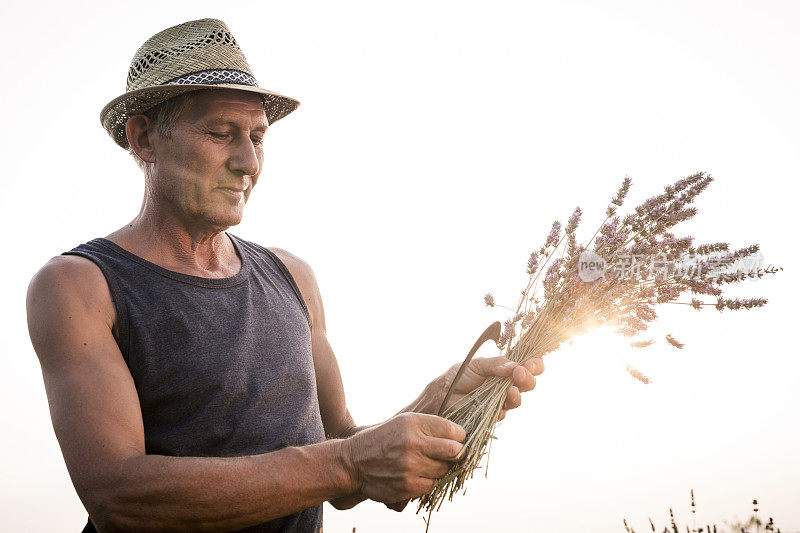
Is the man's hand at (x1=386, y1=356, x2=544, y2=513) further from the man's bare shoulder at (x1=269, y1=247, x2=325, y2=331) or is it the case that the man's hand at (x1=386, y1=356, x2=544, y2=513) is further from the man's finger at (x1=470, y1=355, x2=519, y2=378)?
the man's bare shoulder at (x1=269, y1=247, x2=325, y2=331)

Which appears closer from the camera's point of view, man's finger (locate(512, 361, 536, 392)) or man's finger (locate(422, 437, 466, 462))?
man's finger (locate(422, 437, 466, 462))

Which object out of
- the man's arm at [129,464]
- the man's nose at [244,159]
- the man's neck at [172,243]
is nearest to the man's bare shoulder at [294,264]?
the man's neck at [172,243]

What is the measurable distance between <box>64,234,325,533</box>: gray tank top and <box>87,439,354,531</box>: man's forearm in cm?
29

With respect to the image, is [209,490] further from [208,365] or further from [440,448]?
[440,448]

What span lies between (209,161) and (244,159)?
4.9 inches

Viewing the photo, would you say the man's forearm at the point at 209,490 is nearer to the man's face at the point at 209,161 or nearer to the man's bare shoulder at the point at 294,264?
the man's face at the point at 209,161

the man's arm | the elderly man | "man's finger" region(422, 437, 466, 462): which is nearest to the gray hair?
the elderly man

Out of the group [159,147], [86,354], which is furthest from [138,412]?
[159,147]

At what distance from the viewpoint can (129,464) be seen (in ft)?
7.15

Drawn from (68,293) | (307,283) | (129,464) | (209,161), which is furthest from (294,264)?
(129,464)

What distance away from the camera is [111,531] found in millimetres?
2270

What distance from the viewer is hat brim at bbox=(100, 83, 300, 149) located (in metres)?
2.68

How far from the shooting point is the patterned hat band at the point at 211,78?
8.82ft

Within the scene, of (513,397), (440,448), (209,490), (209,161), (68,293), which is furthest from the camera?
(513,397)
